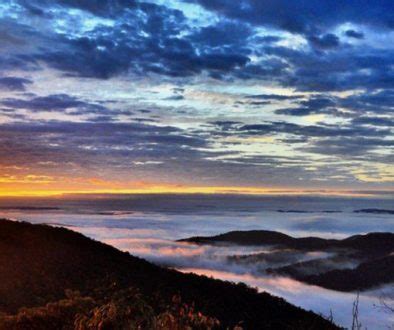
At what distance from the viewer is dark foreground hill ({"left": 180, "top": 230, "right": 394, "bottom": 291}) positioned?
116 meters

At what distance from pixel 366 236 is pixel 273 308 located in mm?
140252

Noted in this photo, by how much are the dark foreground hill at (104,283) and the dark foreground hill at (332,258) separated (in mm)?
79393

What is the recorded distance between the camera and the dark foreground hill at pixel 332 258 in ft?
381

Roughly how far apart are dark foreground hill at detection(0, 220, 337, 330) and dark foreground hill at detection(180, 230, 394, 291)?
260 ft

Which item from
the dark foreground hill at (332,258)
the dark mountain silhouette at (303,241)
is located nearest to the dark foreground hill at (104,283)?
the dark foreground hill at (332,258)

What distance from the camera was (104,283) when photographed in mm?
24672

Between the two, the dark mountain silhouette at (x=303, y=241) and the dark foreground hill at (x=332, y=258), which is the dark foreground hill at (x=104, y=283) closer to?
the dark foreground hill at (x=332, y=258)

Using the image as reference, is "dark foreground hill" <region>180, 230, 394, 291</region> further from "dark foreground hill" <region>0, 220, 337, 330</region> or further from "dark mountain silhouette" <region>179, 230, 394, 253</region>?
"dark foreground hill" <region>0, 220, 337, 330</region>

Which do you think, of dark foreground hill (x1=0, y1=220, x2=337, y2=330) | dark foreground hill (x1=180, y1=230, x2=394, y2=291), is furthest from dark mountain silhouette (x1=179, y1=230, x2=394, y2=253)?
dark foreground hill (x1=0, y1=220, x2=337, y2=330)

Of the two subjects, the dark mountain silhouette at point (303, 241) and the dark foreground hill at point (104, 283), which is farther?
the dark mountain silhouette at point (303, 241)

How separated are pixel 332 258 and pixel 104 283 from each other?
4685 inches

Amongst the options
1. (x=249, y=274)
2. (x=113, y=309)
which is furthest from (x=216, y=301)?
(x=249, y=274)

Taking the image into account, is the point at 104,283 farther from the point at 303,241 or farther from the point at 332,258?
the point at 303,241

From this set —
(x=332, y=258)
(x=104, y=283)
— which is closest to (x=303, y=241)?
(x=332, y=258)
